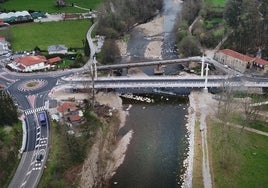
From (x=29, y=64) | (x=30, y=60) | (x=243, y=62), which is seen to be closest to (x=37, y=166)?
(x=29, y=64)

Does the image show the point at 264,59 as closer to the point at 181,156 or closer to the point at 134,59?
the point at 134,59

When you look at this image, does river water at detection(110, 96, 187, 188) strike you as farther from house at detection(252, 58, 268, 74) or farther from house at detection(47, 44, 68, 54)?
house at detection(47, 44, 68, 54)

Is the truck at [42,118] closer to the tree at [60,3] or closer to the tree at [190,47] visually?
the tree at [190,47]

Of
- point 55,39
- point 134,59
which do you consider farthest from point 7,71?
point 134,59

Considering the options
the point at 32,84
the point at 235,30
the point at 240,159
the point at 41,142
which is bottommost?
the point at 240,159

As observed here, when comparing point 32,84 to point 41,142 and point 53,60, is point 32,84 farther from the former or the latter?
point 41,142

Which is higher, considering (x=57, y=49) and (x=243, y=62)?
(x=57, y=49)
